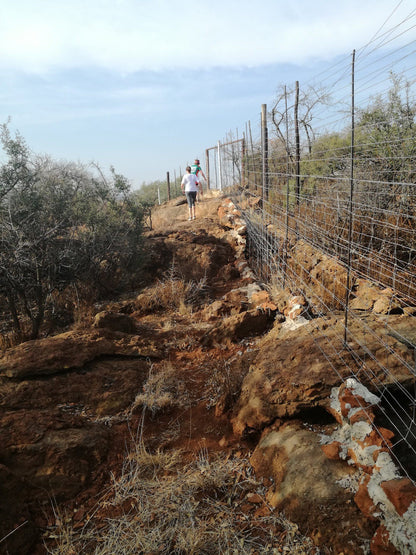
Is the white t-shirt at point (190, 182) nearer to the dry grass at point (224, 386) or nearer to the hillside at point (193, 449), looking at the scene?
the hillside at point (193, 449)

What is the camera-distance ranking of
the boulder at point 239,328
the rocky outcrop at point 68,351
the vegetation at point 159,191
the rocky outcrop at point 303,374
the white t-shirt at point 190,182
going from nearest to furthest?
1. the rocky outcrop at point 303,374
2. the rocky outcrop at point 68,351
3. the boulder at point 239,328
4. the white t-shirt at point 190,182
5. the vegetation at point 159,191

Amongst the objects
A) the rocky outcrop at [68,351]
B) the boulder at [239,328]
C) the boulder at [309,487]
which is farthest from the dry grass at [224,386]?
the rocky outcrop at [68,351]

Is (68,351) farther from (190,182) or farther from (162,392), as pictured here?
(190,182)

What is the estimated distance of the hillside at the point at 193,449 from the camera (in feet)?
6.32

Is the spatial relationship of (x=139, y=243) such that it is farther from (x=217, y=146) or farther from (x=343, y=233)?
(x=217, y=146)

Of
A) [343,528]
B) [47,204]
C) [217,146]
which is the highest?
[217,146]

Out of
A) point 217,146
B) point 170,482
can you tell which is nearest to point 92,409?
point 170,482

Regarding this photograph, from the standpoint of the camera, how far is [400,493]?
175cm

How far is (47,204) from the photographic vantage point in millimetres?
7406

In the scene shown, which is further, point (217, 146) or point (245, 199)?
point (217, 146)

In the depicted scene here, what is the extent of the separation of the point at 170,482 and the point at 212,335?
7.59 feet

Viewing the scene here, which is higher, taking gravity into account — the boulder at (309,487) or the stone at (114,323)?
the stone at (114,323)

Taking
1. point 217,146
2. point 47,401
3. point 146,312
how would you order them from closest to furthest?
point 47,401 → point 146,312 → point 217,146

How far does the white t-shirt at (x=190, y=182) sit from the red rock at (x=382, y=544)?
31.8 ft
